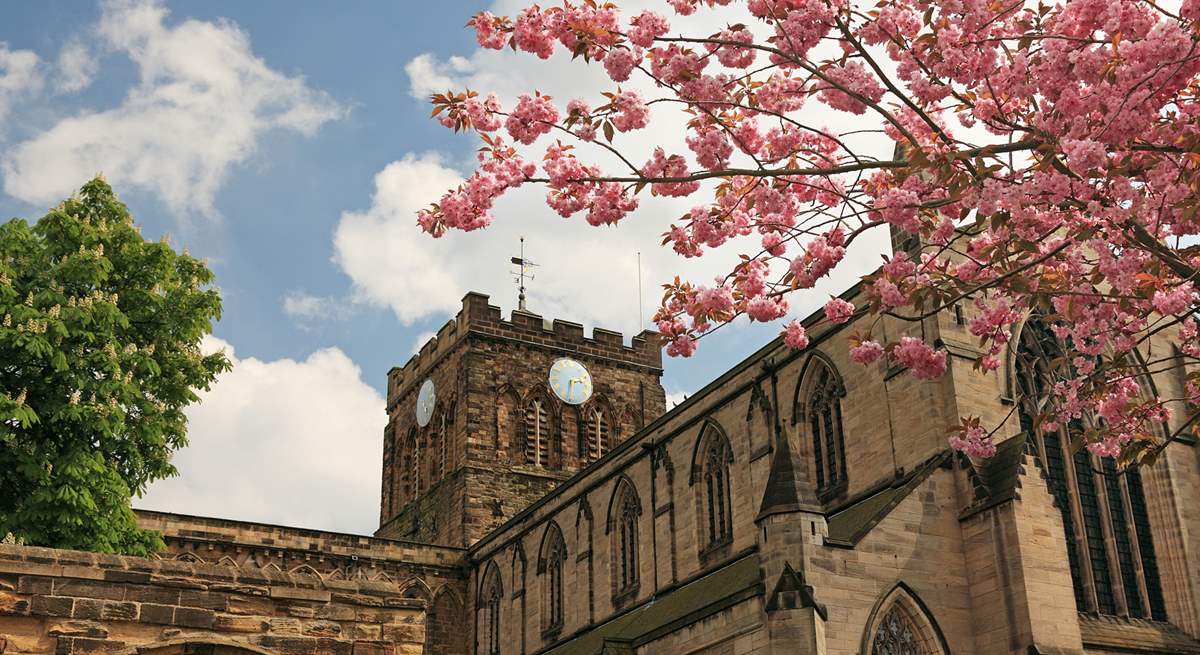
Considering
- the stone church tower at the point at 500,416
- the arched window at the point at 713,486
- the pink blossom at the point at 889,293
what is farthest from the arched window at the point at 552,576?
the pink blossom at the point at 889,293

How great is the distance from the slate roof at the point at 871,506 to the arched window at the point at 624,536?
9004 mm

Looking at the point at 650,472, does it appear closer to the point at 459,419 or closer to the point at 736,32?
the point at 459,419

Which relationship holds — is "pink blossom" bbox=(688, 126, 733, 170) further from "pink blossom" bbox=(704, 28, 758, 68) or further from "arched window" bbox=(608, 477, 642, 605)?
"arched window" bbox=(608, 477, 642, 605)

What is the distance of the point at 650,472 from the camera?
32.5m

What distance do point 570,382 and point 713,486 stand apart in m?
21.1

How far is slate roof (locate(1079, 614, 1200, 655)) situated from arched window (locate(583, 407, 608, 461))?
94.6ft

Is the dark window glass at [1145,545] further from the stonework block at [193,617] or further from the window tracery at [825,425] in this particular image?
the stonework block at [193,617]

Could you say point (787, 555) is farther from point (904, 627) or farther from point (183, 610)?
point (183, 610)

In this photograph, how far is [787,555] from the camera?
792 inches

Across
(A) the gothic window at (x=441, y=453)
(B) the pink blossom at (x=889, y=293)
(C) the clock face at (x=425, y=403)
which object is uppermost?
(C) the clock face at (x=425, y=403)

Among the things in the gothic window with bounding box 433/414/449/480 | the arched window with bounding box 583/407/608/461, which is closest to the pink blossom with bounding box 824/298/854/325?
the arched window with bounding box 583/407/608/461

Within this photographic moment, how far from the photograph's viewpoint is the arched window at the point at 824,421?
83.8 ft

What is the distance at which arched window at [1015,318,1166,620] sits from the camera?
2284cm

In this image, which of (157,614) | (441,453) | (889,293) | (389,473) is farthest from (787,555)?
(389,473)
